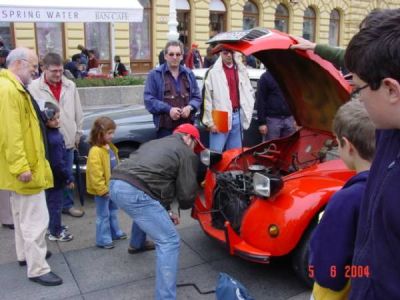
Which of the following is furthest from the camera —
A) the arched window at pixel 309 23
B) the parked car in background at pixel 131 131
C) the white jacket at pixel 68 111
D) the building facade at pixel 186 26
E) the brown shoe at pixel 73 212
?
the arched window at pixel 309 23

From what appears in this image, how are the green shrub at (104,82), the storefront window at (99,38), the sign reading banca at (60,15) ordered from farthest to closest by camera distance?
the storefront window at (99,38) → the green shrub at (104,82) → the sign reading banca at (60,15)

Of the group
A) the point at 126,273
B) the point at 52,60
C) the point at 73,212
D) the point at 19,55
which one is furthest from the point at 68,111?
the point at 126,273

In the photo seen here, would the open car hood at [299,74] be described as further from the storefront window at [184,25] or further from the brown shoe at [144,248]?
the storefront window at [184,25]

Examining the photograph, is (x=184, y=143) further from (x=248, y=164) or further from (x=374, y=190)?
(x=374, y=190)

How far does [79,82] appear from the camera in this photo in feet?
38.4

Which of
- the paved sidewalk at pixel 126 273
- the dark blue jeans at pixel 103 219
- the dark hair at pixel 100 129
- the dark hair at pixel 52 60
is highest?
the dark hair at pixel 52 60

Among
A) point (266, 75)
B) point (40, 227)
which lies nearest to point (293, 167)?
point (266, 75)

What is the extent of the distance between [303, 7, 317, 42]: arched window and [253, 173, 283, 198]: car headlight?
25953mm

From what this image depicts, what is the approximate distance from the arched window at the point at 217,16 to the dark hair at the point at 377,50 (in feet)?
76.1

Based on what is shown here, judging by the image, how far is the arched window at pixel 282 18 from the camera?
86.6ft

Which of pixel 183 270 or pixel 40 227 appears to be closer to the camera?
pixel 40 227

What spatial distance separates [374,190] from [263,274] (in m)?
2.84

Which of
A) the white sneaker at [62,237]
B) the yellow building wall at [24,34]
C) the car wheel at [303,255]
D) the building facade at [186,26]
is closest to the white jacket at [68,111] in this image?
the white sneaker at [62,237]

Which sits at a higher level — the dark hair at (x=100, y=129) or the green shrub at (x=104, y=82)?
the green shrub at (x=104, y=82)
